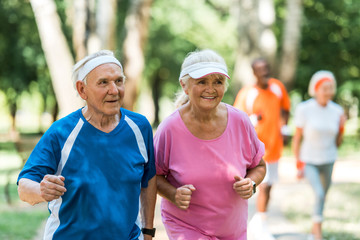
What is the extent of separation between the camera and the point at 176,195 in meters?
3.31

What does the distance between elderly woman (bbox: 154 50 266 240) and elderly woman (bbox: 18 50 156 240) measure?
33 centimetres

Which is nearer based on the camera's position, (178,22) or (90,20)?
(90,20)

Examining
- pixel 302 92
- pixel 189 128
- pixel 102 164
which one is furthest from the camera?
pixel 302 92

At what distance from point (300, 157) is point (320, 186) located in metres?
0.45

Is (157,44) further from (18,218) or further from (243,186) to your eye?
(243,186)

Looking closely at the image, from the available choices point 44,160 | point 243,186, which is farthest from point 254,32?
point 44,160

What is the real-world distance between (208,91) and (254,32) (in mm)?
14796

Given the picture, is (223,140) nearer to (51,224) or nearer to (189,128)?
(189,128)

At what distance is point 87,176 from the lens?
2887 mm

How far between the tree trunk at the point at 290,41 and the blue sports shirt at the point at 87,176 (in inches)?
661

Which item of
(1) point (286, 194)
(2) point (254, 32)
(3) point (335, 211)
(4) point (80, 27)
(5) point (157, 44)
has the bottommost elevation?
(3) point (335, 211)

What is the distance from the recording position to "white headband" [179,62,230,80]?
10.9ft

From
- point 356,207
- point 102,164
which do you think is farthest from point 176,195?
point 356,207

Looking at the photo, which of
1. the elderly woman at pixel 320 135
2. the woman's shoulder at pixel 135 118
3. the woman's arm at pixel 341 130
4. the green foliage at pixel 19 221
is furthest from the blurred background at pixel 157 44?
the woman's arm at pixel 341 130
